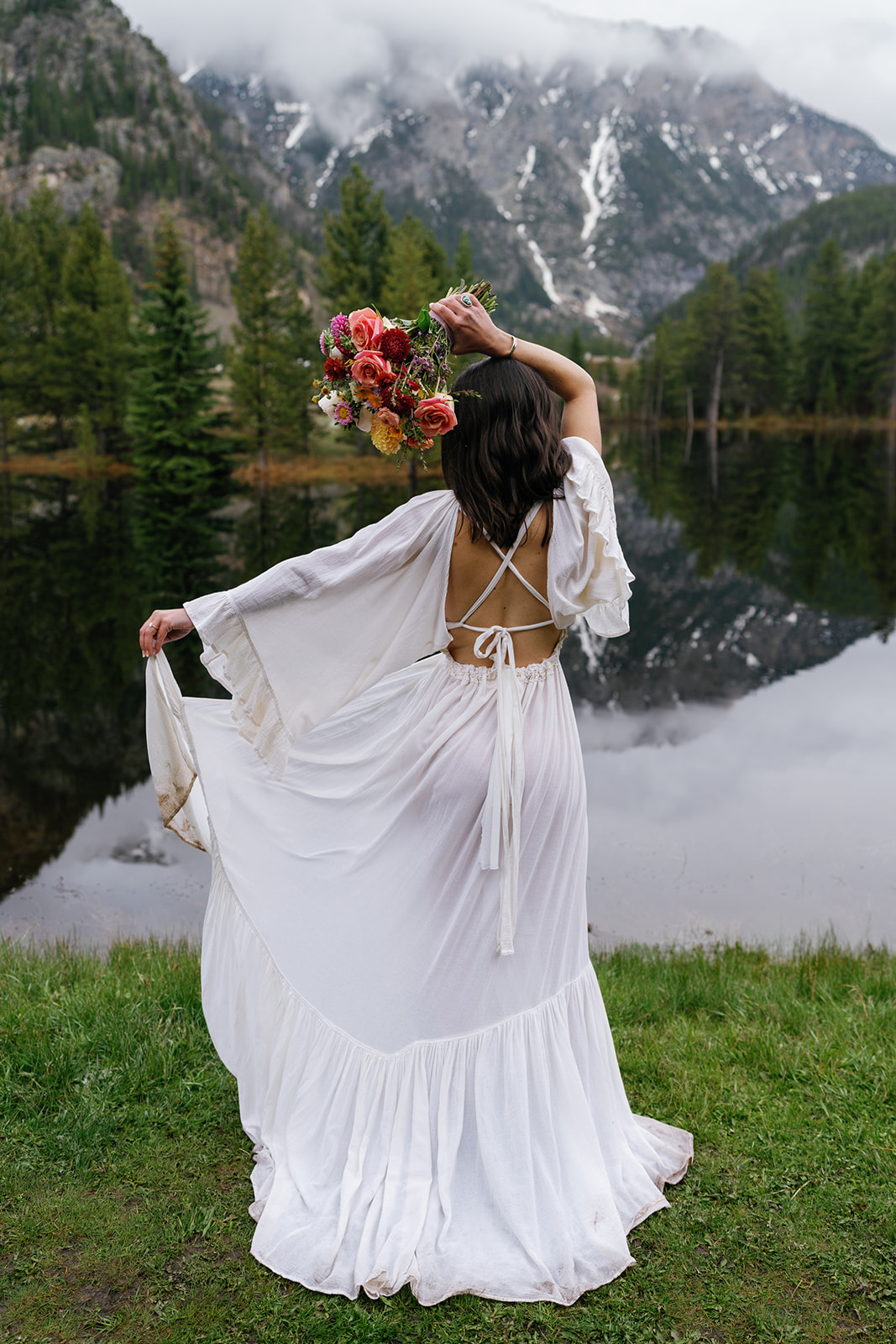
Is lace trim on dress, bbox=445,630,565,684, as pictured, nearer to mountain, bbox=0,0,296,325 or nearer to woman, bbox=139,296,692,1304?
woman, bbox=139,296,692,1304

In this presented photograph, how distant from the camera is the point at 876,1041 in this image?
4.19m

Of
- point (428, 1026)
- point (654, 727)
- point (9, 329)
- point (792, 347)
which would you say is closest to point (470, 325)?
point (428, 1026)

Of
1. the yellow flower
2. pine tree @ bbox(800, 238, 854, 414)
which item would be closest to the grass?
the yellow flower

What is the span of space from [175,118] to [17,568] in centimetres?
14081

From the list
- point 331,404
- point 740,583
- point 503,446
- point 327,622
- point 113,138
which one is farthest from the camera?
point 113,138

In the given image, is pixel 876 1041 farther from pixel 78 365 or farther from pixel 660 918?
pixel 78 365

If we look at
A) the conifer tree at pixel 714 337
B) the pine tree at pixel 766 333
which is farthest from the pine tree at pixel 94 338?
the pine tree at pixel 766 333

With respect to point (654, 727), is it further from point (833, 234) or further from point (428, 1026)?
point (833, 234)

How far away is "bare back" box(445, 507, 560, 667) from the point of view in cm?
305

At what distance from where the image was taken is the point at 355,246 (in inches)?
1652

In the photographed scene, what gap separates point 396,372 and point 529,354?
44cm

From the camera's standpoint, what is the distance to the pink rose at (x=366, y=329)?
2836mm

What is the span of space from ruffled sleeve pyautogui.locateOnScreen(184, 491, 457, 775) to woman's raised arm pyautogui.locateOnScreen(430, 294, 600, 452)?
18.1 inches

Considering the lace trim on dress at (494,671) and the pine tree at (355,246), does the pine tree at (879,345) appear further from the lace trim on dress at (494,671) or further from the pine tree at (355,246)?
the lace trim on dress at (494,671)
